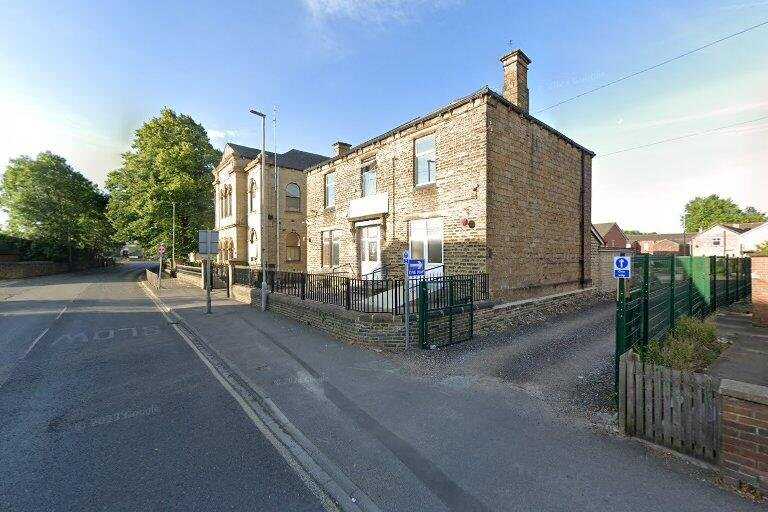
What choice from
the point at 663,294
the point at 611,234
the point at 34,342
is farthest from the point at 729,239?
the point at 34,342

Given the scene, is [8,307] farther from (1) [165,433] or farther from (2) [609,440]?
(2) [609,440]

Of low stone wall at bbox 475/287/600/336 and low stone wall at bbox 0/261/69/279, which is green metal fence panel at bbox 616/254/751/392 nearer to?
low stone wall at bbox 475/287/600/336

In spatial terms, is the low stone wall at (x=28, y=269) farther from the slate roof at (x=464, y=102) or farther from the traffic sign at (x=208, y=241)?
the slate roof at (x=464, y=102)

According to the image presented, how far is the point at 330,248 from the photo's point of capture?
17531 mm

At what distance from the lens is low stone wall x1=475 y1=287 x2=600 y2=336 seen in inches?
375

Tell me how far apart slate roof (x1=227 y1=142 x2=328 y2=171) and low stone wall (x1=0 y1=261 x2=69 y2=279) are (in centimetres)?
2746

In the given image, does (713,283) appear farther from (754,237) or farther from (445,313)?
(754,237)

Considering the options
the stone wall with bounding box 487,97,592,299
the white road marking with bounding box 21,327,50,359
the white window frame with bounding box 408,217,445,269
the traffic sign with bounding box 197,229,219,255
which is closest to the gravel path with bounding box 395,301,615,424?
the stone wall with bounding box 487,97,592,299

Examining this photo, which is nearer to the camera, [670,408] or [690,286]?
Answer: [670,408]

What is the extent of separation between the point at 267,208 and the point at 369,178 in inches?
530

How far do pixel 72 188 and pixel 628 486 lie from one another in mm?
59309

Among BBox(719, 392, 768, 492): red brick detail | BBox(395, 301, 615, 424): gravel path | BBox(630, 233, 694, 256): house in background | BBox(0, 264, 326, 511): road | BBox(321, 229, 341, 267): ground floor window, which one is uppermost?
BBox(630, 233, 694, 256): house in background

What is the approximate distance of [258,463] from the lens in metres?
3.82

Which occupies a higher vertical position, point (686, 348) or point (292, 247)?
point (292, 247)
